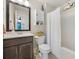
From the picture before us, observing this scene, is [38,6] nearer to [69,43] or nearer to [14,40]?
[69,43]

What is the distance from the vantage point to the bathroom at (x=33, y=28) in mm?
1973

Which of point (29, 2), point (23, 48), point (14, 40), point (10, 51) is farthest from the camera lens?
point (29, 2)

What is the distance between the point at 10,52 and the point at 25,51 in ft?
1.53

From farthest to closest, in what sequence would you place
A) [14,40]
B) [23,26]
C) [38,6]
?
[38,6]
[23,26]
[14,40]

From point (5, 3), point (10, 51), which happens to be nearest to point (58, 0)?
point (5, 3)

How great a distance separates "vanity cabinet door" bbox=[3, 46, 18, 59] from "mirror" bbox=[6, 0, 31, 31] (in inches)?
24.4

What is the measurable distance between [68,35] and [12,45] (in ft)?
4.38

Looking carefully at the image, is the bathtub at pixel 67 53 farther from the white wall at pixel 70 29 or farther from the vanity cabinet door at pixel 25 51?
the vanity cabinet door at pixel 25 51

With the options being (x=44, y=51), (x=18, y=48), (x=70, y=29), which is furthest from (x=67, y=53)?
(x=18, y=48)

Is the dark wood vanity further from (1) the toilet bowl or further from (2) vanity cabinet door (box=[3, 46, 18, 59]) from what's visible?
(1) the toilet bowl

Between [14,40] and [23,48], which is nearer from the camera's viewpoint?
[14,40]

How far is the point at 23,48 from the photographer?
2082 mm

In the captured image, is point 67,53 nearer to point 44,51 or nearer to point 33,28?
point 44,51

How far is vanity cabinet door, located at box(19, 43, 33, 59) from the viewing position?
2028 mm
